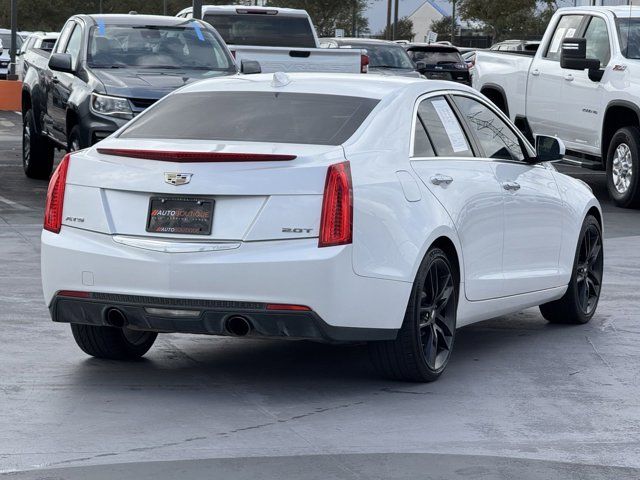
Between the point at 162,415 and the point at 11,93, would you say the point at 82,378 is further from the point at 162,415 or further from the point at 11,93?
the point at 11,93

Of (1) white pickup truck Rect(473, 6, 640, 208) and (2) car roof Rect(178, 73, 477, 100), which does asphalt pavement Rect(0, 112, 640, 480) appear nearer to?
(2) car roof Rect(178, 73, 477, 100)

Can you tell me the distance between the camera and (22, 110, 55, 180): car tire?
18.7 metres

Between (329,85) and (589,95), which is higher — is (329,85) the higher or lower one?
the higher one

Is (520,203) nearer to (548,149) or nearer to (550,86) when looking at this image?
(548,149)

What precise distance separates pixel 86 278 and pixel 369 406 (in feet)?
4.78

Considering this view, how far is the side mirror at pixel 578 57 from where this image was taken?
17167mm

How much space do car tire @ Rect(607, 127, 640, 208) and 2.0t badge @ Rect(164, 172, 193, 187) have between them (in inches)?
421

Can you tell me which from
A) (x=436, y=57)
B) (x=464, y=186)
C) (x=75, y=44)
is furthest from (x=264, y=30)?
(x=436, y=57)

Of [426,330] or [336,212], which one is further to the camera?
[426,330]

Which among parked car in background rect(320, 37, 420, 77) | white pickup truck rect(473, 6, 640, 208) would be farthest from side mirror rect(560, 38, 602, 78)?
parked car in background rect(320, 37, 420, 77)

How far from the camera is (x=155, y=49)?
1662cm

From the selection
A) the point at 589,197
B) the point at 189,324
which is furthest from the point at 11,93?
the point at 189,324

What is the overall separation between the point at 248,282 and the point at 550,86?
12.1 m

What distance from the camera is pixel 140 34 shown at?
1683 centimetres
